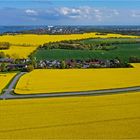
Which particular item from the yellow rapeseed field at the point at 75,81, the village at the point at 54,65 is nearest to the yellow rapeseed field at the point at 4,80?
the yellow rapeseed field at the point at 75,81

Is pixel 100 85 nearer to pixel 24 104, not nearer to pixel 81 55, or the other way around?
pixel 24 104

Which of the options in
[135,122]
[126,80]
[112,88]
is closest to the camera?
[135,122]

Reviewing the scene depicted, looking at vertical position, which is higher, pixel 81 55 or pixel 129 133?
pixel 129 133

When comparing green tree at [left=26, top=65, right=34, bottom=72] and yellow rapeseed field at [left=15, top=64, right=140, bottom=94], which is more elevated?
yellow rapeseed field at [left=15, top=64, right=140, bottom=94]

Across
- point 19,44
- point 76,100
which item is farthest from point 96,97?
point 19,44

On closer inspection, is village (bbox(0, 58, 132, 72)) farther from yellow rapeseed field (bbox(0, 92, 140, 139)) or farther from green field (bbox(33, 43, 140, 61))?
yellow rapeseed field (bbox(0, 92, 140, 139))

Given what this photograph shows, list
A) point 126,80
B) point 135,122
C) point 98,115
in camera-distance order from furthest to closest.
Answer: point 126,80
point 98,115
point 135,122

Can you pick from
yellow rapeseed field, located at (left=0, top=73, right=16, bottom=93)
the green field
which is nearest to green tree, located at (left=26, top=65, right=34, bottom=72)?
yellow rapeseed field, located at (left=0, top=73, right=16, bottom=93)
